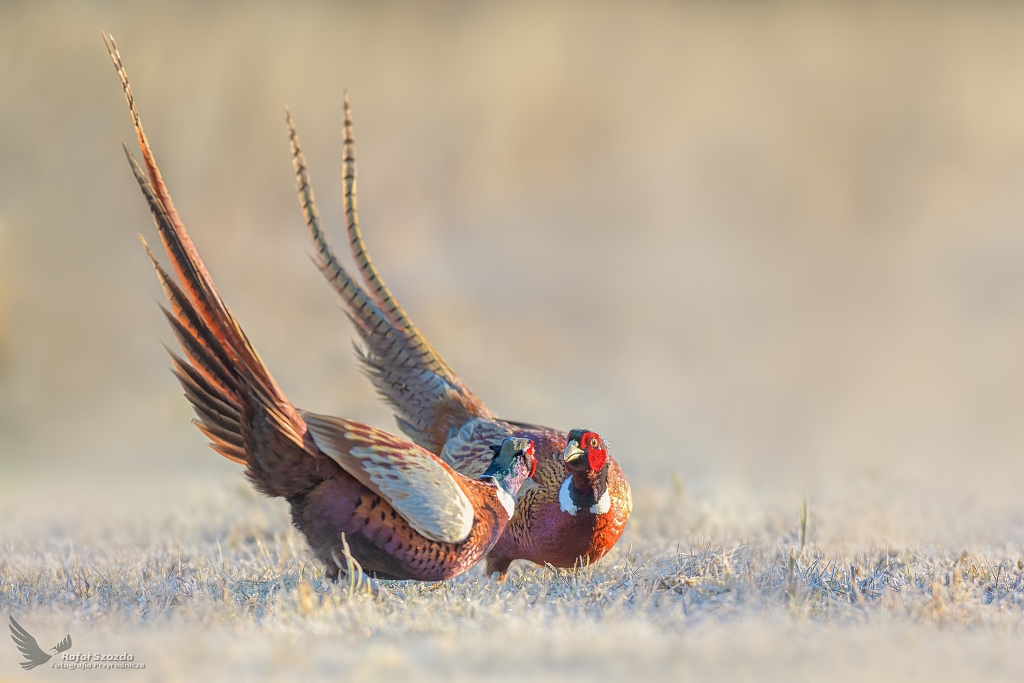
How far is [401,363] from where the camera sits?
5.52 metres

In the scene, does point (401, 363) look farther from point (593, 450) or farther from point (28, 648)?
point (28, 648)

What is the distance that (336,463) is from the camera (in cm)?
427

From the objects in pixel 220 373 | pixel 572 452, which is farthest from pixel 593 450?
pixel 220 373

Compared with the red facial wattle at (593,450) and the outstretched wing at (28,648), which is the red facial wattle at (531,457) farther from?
the outstretched wing at (28,648)

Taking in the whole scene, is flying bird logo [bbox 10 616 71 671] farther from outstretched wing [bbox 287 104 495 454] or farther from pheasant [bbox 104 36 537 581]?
outstretched wing [bbox 287 104 495 454]

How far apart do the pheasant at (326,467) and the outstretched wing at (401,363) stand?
44.6 inches

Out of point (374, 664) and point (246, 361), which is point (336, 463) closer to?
point (246, 361)

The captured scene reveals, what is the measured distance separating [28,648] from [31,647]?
11mm

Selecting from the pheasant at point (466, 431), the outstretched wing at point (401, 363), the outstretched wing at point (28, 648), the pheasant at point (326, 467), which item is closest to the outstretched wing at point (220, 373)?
the pheasant at point (326, 467)

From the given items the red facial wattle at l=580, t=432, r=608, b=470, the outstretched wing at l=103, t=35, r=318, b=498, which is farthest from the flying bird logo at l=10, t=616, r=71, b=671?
the red facial wattle at l=580, t=432, r=608, b=470

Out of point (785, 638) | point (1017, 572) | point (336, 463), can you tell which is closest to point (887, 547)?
point (1017, 572)

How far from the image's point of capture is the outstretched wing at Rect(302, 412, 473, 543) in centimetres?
412

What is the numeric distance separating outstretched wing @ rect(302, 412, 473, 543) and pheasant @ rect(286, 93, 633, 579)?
0.75 meters

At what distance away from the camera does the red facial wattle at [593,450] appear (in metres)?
4.74
